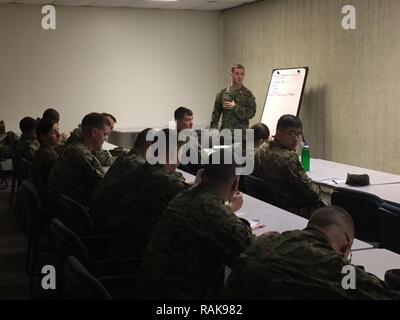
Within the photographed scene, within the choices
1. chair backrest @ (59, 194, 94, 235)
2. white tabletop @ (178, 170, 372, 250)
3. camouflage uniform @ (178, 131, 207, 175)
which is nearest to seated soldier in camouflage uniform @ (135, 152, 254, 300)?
white tabletop @ (178, 170, 372, 250)

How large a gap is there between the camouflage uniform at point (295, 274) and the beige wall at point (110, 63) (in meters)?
8.51

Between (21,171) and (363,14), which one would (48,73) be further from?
(363,14)

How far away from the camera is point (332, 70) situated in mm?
7566

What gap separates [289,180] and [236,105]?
3865mm

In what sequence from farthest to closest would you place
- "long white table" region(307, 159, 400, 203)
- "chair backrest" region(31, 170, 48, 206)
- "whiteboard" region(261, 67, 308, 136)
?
1. "whiteboard" region(261, 67, 308, 136)
2. "chair backrest" region(31, 170, 48, 206)
3. "long white table" region(307, 159, 400, 203)

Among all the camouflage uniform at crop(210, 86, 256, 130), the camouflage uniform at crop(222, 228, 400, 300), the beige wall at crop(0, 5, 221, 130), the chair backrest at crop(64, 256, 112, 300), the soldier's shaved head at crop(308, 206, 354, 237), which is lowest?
the chair backrest at crop(64, 256, 112, 300)

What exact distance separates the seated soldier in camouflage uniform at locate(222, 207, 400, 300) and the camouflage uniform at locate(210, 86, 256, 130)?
20.7ft

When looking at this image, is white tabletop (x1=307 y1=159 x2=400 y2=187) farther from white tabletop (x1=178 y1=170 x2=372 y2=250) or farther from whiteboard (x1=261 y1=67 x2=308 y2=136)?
whiteboard (x1=261 y1=67 x2=308 y2=136)

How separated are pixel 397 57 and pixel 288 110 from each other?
6.73ft

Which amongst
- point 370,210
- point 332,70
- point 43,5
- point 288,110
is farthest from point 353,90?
point 43,5

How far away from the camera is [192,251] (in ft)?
7.04

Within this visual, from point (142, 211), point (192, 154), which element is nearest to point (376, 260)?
point (142, 211)

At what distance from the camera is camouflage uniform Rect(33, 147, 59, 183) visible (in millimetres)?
5078

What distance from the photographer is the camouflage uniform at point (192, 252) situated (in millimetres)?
2143
